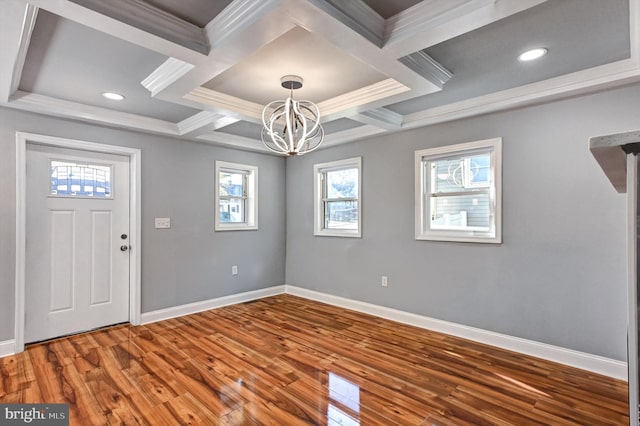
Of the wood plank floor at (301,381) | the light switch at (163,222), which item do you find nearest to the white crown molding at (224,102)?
the light switch at (163,222)

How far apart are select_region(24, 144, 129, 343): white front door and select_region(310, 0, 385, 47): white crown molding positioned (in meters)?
3.35

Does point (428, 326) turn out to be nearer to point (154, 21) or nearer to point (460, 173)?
point (460, 173)

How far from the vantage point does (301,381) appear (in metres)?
2.61

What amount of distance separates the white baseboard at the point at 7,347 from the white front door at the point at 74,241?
0.18m

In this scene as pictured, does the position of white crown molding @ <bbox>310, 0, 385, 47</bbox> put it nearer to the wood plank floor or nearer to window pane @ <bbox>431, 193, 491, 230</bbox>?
window pane @ <bbox>431, 193, 491, 230</bbox>

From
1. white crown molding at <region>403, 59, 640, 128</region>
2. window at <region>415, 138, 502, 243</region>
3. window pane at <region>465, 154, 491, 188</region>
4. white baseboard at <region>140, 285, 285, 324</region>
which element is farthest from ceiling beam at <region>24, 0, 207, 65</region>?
white baseboard at <region>140, 285, 285, 324</region>

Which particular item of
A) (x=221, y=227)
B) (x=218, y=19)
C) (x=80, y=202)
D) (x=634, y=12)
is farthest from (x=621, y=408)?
(x=80, y=202)

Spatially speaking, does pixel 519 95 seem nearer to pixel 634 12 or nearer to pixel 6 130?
pixel 634 12

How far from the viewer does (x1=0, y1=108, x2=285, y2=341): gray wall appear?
368 cm

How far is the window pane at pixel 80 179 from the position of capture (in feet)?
11.6

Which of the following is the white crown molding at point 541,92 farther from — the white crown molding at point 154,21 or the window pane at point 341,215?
the white crown molding at point 154,21

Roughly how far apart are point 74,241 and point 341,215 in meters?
3.28

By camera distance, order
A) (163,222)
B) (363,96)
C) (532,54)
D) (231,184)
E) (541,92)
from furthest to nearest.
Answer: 1. (231,184)
2. (163,222)
3. (363,96)
4. (541,92)
5. (532,54)

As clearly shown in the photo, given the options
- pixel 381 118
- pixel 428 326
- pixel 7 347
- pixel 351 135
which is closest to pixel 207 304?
pixel 7 347
